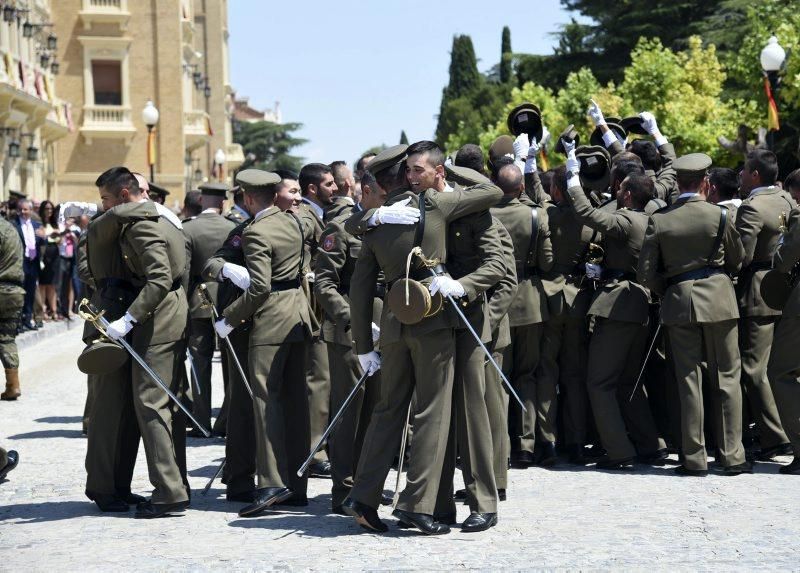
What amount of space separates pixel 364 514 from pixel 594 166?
14.0ft

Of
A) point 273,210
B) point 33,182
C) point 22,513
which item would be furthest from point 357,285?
point 33,182

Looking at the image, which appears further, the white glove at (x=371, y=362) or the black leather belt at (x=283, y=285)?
the black leather belt at (x=283, y=285)

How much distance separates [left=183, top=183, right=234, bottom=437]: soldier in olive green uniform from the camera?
11.6 metres

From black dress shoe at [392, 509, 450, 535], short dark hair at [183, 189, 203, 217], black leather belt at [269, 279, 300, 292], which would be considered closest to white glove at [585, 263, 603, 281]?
black leather belt at [269, 279, 300, 292]

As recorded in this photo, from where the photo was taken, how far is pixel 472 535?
7.73m

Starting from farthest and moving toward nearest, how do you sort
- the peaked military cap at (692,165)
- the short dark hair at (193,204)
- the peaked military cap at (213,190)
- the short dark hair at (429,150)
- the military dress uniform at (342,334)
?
the short dark hair at (193,204)
the peaked military cap at (213,190)
the peaked military cap at (692,165)
the military dress uniform at (342,334)
the short dark hair at (429,150)

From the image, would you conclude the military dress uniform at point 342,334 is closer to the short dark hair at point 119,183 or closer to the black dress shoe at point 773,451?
the short dark hair at point 119,183

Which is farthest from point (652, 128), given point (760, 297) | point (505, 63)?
point (505, 63)

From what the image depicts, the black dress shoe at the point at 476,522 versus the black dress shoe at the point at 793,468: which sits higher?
the black dress shoe at the point at 476,522

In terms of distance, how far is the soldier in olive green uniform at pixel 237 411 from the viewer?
8.89 m

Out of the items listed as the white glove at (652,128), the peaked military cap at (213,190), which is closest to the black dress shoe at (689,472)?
the white glove at (652,128)

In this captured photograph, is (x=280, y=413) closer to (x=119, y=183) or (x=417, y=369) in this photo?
(x=417, y=369)

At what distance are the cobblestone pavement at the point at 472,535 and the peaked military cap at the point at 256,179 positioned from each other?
2049mm

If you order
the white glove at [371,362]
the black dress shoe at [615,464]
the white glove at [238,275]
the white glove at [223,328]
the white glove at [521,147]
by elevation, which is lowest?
the black dress shoe at [615,464]
